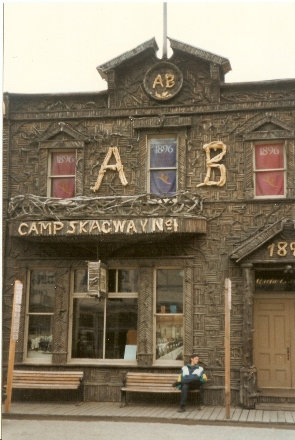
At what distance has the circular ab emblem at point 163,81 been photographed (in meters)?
15.9

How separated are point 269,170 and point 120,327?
569 cm

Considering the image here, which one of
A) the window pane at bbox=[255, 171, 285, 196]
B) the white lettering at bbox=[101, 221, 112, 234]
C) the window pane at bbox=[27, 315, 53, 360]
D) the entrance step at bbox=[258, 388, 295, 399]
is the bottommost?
the entrance step at bbox=[258, 388, 295, 399]

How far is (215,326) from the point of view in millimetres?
14891

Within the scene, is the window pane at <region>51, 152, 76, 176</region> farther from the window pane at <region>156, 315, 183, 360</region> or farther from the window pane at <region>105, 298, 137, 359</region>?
the window pane at <region>156, 315, 183, 360</region>

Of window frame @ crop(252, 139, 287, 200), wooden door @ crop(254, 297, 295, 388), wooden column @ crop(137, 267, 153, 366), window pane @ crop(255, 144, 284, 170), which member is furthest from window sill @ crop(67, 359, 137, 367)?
window pane @ crop(255, 144, 284, 170)

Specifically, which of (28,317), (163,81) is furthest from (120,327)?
(163,81)

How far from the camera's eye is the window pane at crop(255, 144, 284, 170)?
50.4ft

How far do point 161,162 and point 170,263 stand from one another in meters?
2.77

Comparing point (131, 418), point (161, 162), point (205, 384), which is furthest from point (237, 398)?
point (161, 162)

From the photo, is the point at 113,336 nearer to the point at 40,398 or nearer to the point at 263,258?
the point at 40,398

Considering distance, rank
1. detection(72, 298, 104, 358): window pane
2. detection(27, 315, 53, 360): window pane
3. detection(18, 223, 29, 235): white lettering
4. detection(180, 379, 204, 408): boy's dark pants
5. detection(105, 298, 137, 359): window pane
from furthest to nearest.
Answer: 1. detection(27, 315, 53, 360): window pane
2. detection(72, 298, 104, 358): window pane
3. detection(105, 298, 137, 359): window pane
4. detection(18, 223, 29, 235): white lettering
5. detection(180, 379, 204, 408): boy's dark pants

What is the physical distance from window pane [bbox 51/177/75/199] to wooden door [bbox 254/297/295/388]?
5851mm

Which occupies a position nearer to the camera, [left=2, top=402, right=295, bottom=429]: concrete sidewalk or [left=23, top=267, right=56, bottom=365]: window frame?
[left=2, top=402, right=295, bottom=429]: concrete sidewalk

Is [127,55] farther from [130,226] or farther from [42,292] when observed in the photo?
[42,292]
